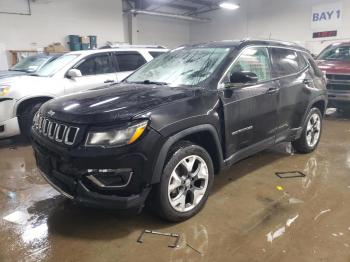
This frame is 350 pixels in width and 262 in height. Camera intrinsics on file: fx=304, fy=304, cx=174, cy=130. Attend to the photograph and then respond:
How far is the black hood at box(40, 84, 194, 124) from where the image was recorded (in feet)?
7.53

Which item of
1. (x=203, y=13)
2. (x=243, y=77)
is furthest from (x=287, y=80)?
(x=203, y=13)

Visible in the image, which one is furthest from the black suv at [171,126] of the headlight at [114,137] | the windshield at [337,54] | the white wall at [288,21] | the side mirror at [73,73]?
the white wall at [288,21]

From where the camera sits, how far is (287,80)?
3709mm

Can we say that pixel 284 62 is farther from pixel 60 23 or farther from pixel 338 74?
pixel 60 23

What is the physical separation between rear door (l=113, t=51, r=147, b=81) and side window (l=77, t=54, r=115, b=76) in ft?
0.55

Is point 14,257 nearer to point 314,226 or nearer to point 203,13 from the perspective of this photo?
point 314,226

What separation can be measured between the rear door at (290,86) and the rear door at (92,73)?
3114mm

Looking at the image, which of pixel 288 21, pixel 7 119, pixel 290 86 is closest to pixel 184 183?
pixel 290 86

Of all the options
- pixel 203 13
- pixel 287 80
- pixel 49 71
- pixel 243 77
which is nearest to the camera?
pixel 243 77

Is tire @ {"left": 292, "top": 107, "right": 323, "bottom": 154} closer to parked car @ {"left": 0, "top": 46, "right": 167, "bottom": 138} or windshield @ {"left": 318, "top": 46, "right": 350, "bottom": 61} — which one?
parked car @ {"left": 0, "top": 46, "right": 167, "bottom": 138}

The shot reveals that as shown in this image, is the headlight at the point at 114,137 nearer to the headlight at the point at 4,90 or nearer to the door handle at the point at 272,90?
the door handle at the point at 272,90

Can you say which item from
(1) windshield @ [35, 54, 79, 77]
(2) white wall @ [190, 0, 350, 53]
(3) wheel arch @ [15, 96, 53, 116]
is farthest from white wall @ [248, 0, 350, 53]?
(3) wheel arch @ [15, 96, 53, 116]

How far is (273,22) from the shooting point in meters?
15.2

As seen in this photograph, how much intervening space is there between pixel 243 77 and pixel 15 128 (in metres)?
3.94
